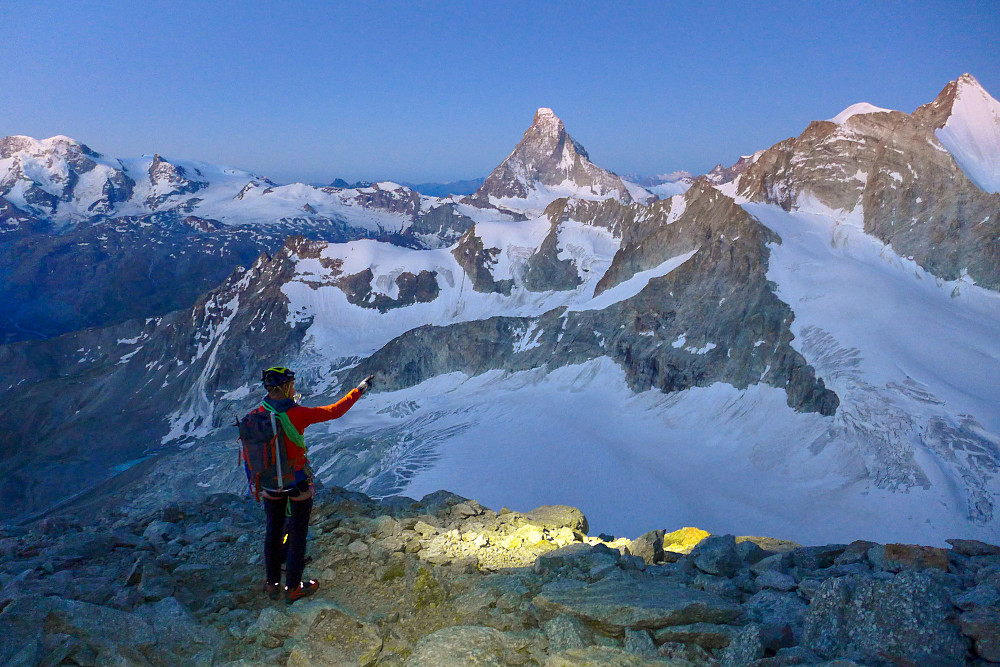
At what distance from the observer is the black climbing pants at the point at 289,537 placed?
7.49 metres

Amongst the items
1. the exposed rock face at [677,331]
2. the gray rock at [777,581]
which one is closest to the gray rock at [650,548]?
the gray rock at [777,581]

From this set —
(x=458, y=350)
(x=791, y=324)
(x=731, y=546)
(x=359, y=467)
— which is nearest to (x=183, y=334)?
(x=458, y=350)

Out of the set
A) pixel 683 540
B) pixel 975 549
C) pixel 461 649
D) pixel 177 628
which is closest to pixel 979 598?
pixel 975 549

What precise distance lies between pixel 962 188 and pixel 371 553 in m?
75.4

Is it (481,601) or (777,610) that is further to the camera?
(481,601)

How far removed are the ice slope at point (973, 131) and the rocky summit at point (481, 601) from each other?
78.6 meters

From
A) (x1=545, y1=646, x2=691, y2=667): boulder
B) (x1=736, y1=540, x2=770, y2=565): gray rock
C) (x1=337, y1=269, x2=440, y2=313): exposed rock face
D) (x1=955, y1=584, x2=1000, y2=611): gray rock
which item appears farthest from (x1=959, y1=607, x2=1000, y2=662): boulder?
(x1=337, y1=269, x2=440, y2=313): exposed rock face

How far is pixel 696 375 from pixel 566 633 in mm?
56769

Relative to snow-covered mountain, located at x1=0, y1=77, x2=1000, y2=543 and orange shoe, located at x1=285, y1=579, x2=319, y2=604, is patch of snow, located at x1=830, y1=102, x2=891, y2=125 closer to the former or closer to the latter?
snow-covered mountain, located at x1=0, y1=77, x2=1000, y2=543

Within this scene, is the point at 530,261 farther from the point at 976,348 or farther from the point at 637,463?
the point at 976,348

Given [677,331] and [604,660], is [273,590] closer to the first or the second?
[604,660]

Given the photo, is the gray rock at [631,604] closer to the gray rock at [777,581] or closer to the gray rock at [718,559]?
the gray rock at [718,559]

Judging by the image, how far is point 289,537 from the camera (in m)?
7.50

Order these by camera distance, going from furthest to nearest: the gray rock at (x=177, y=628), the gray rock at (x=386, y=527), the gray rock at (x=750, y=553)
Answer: the gray rock at (x=386, y=527)
the gray rock at (x=750, y=553)
the gray rock at (x=177, y=628)
